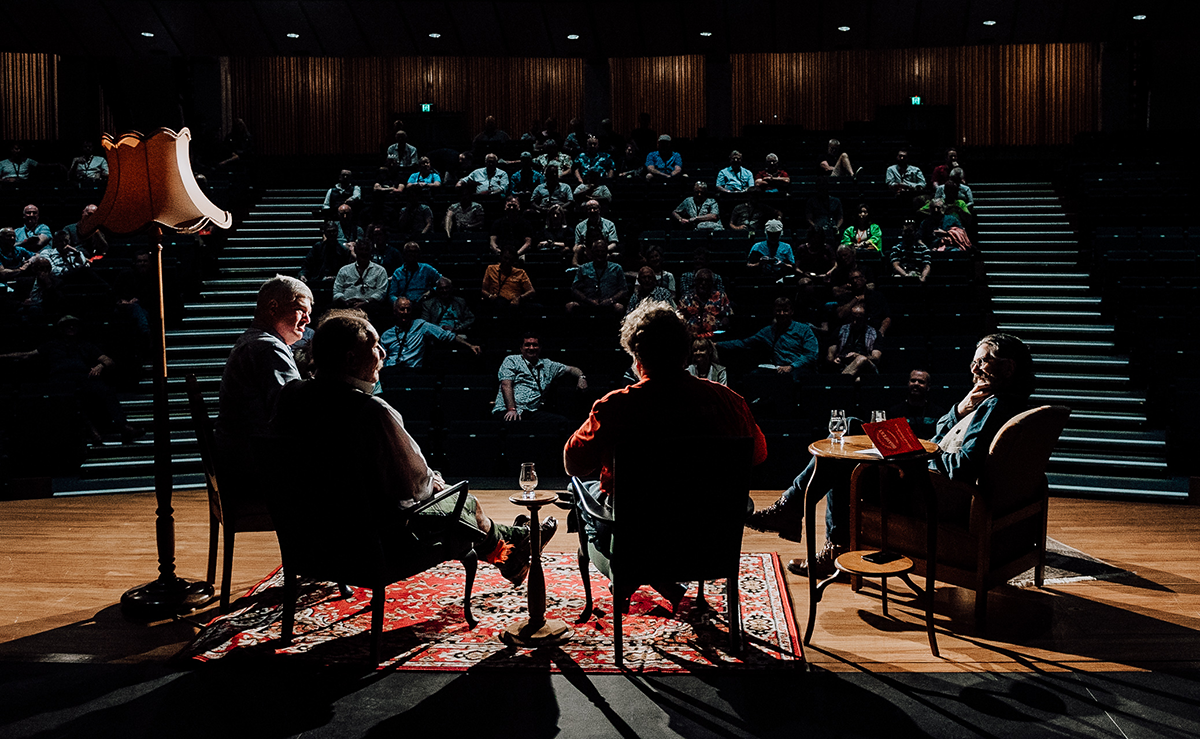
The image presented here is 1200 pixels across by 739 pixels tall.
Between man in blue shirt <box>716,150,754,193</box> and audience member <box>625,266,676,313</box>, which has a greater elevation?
man in blue shirt <box>716,150,754,193</box>

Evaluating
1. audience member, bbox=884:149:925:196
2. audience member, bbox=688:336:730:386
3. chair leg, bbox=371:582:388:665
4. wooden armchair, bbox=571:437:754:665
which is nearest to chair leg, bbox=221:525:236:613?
chair leg, bbox=371:582:388:665

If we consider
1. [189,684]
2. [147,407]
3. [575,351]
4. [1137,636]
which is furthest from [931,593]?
[147,407]

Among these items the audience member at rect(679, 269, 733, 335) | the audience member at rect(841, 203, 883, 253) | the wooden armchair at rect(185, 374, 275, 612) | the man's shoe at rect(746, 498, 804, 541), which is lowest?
the man's shoe at rect(746, 498, 804, 541)

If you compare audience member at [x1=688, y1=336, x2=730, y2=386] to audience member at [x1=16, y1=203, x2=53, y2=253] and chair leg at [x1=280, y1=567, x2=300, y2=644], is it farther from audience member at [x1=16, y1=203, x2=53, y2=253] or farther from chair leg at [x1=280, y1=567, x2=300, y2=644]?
audience member at [x1=16, y1=203, x2=53, y2=253]

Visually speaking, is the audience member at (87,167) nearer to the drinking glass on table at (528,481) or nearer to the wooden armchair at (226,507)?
the wooden armchair at (226,507)

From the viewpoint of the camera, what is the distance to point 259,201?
10812 mm

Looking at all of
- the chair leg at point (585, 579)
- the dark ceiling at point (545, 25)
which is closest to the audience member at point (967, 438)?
the chair leg at point (585, 579)

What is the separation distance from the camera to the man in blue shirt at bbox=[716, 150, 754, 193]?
959 centimetres

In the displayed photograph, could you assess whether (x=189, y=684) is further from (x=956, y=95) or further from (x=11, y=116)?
(x=956, y=95)

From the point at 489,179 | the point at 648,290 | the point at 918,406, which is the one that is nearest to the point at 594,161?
the point at 489,179

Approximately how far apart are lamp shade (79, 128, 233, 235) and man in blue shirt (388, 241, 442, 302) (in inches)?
145

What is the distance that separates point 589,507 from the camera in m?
3.02

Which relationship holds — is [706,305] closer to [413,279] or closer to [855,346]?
[855,346]

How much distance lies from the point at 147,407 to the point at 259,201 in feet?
16.2
